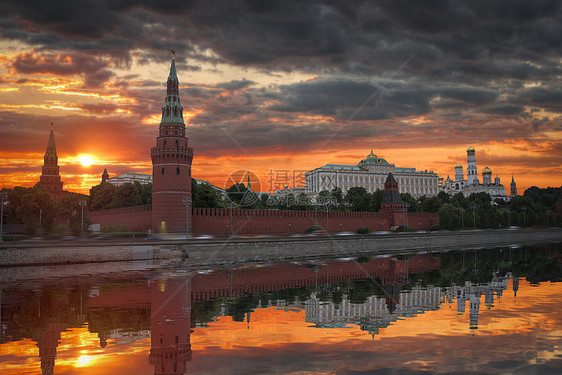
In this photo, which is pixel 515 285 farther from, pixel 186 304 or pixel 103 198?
pixel 103 198

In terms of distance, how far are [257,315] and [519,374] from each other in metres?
10.5

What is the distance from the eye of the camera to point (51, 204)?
234 feet

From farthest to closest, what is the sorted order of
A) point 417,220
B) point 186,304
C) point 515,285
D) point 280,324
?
point 417,220 → point 515,285 → point 186,304 → point 280,324

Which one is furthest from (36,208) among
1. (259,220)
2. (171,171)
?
(259,220)

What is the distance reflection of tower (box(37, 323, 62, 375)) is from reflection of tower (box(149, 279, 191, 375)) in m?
2.50

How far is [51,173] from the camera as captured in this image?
108 metres

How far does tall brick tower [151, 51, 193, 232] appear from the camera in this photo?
173 ft

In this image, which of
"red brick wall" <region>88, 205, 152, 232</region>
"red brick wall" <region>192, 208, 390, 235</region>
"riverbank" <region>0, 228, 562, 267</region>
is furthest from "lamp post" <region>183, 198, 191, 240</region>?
"riverbank" <region>0, 228, 562, 267</region>

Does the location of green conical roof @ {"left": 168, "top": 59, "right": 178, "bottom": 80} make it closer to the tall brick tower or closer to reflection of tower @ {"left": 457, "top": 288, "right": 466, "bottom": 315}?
the tall brick tower

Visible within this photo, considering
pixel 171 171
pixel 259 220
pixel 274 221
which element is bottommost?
pixel 274 221

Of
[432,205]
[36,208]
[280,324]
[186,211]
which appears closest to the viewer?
[280,324]

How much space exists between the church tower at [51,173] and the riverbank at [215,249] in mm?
77038

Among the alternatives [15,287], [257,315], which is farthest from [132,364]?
Answer: [15,287]

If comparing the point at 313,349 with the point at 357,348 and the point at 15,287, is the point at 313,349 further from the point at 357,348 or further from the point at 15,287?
the point at 15,287
